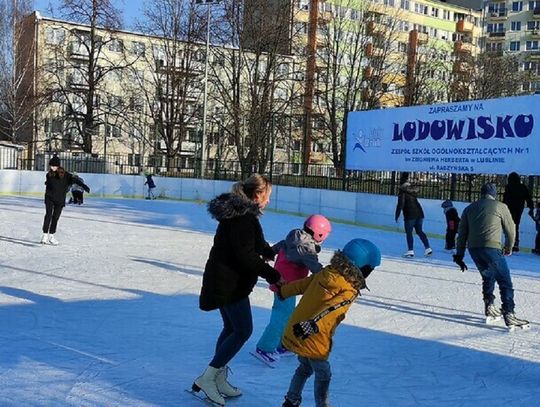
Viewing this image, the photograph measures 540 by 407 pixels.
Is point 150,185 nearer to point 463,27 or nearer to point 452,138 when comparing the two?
point 452,138

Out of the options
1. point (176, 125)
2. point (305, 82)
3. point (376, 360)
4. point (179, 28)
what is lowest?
point (376, 360)

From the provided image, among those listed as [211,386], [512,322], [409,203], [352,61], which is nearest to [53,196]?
[409,203]

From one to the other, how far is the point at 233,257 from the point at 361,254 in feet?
2.90

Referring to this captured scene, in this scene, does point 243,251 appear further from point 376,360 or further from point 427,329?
point 427,329

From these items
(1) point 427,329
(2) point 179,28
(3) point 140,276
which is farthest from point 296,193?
(2) point 179,28

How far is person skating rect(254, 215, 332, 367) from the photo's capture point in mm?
4625

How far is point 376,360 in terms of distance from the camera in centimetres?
548

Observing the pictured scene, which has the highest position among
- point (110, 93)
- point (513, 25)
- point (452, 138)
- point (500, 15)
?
point (500, 15)

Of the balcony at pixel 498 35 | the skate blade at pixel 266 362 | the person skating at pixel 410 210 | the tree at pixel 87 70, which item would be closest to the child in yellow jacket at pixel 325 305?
the skate blade at pixel 266 362

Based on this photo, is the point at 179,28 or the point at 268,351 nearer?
the point at 268,351

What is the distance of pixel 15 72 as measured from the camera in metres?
39.8

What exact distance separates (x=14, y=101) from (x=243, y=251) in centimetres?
3798

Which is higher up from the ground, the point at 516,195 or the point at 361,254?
the point at 516,195

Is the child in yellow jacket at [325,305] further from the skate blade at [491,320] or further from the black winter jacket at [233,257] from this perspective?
the skate blade at [491,320]
